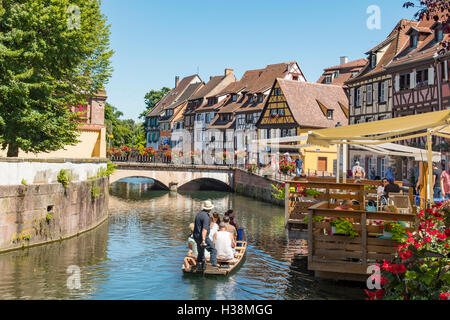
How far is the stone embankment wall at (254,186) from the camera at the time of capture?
37531 mm

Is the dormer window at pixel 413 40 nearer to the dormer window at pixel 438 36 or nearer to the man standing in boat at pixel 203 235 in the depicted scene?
the dormer window at pixel 438 36

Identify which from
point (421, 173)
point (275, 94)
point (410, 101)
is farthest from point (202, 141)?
point (421, 173)

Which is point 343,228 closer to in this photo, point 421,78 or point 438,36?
point 421,78

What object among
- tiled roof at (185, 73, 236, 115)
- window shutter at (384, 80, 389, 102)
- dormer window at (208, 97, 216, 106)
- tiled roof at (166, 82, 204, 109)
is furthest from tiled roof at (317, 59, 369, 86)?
window shutter at (384, 80, 389, 102)

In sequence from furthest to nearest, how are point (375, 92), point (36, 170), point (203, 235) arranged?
point (375, 92) → point (36, 170) → point (203, 235)

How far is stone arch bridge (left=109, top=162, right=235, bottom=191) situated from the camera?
142 ft

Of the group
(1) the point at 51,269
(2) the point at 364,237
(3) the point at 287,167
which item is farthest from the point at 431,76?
(1) the point at 51,269

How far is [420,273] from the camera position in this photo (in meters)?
6.05

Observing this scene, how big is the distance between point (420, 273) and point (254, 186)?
35619 mm

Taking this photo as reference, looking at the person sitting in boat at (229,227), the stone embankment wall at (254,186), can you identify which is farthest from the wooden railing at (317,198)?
the stone embankment wall at (254,186)

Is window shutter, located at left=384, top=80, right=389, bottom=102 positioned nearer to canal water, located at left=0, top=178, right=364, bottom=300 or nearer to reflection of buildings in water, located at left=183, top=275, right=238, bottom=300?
canal water, located at left=0, top=178, right=364, bottom=300

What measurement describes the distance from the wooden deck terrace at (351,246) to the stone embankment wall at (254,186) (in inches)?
973
